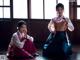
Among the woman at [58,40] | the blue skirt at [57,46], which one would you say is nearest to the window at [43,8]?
the woman at [58,40]

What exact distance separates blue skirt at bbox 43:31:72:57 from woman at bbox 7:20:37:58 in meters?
0.28

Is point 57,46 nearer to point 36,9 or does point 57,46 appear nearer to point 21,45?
point 21,45

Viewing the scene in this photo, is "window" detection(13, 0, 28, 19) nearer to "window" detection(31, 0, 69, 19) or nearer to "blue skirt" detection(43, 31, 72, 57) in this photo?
"window" detection(31, 0, 69, 19)

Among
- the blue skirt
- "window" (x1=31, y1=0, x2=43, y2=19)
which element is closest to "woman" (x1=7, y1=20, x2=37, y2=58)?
the blue skirt

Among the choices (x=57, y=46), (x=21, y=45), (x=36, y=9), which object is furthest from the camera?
(x=36, y=9)

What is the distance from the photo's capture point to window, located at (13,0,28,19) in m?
6.03

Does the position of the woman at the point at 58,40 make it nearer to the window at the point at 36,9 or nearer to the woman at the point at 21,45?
the woman at the point at 21,45

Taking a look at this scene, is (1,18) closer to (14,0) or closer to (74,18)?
(14,0)

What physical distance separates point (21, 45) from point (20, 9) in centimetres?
197

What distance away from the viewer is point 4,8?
605cm

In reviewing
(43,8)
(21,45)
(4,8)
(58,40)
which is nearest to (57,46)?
(58,40)

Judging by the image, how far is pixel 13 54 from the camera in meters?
4.24

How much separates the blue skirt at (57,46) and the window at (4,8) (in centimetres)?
179

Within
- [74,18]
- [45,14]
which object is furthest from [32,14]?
[74,18]
